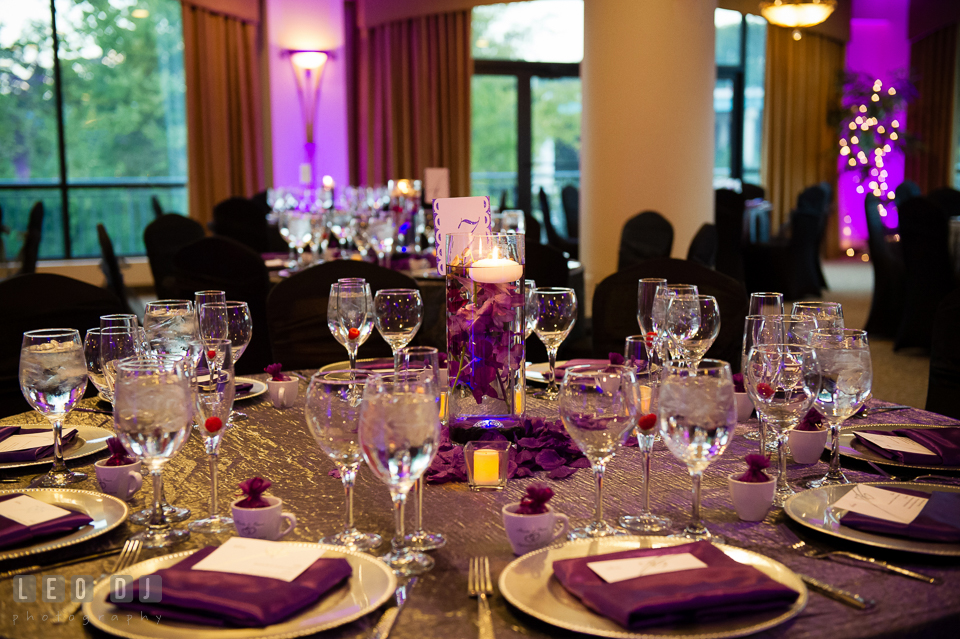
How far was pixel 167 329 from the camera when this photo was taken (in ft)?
5.41

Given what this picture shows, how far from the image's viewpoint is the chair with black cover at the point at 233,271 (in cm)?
367

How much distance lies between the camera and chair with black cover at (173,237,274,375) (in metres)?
3.67

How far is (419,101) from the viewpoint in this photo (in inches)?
407

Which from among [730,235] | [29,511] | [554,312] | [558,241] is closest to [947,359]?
[554,312]

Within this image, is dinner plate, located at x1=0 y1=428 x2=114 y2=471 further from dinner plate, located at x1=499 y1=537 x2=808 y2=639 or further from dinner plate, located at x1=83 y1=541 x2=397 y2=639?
dinner plate, located at x1=499 y1=537 x2=808 y2=639

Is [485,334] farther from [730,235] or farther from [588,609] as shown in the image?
[730,235]

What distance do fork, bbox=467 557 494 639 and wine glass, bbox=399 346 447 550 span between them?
7 cm

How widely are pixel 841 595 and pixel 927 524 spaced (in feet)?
0.70

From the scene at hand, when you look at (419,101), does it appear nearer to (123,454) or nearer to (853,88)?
(853,88)

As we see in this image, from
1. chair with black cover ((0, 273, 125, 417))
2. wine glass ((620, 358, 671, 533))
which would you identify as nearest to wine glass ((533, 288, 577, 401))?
wine glass ((620, 358, 671, 533))

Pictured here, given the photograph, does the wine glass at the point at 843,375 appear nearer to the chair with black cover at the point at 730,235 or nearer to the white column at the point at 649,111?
the white column at the point at 649,111

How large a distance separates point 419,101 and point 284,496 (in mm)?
9470

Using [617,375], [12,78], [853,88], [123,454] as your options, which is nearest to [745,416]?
[617,375]

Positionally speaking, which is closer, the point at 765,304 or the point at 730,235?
the point at 765,304
